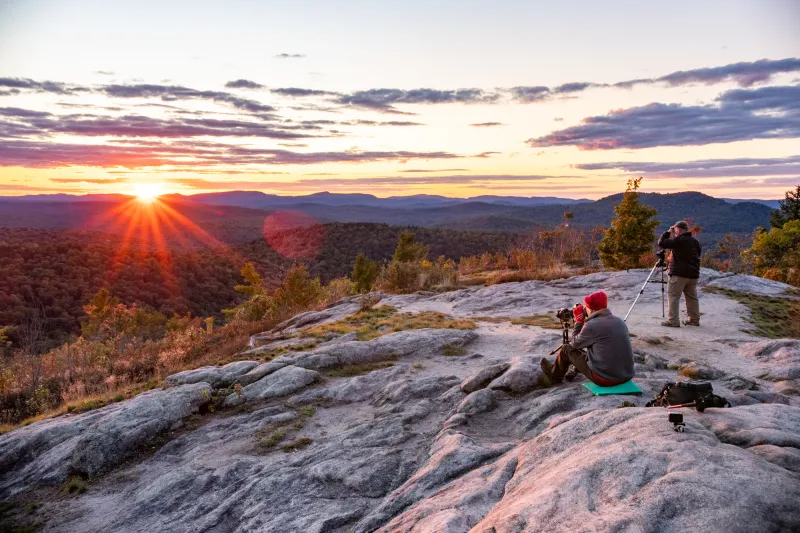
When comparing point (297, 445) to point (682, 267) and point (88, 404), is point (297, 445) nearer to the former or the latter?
point (88, 404)

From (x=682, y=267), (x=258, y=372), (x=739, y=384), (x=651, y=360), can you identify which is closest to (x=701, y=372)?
(x=739, y=384)

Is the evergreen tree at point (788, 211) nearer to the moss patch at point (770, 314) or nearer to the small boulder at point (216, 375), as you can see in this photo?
the moss patch at point (770, 314)

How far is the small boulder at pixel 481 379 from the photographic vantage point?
9.38 meters

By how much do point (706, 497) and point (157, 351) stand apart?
1740 centimetres

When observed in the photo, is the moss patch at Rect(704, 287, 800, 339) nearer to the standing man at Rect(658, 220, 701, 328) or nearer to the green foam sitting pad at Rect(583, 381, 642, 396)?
A: the standing man at Rect(658, 220, 701, 328)

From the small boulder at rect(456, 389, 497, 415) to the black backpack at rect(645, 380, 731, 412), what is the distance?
3.02 m

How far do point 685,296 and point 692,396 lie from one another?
8904mm

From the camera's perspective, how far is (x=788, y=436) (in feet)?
15.8

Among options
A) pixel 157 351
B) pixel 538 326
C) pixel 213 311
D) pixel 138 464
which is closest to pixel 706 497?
pixel 138 464

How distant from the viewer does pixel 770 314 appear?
595 inches

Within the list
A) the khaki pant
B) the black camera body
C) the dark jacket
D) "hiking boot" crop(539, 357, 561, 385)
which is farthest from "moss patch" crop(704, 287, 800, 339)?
"hiking boot" crop(539, 357, 561, 385)

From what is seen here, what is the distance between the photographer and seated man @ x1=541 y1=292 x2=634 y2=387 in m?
7.46

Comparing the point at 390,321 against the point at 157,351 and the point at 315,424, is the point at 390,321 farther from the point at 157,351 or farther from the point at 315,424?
the point at 157,351

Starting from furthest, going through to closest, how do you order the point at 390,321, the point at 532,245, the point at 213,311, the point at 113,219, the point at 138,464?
the point at 113,219 → the point at 213,311 → the point at 532,245 → the point at 390,321 → the point at 138,464
